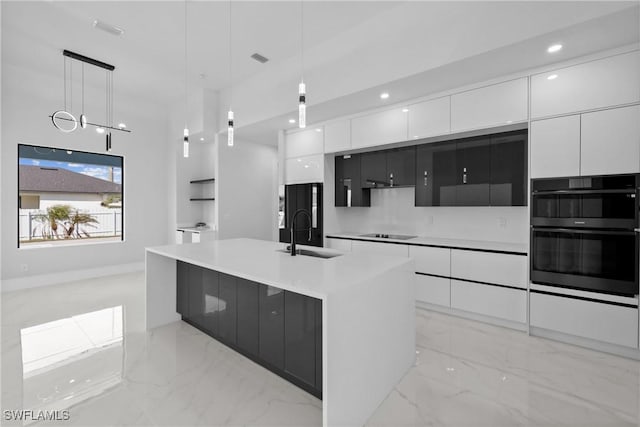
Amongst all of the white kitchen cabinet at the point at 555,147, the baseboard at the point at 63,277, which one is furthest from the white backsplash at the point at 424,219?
the baseboard at the point at 63,277

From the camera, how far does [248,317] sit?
2344 millimetres

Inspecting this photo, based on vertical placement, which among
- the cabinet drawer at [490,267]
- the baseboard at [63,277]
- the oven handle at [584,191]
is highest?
the oven handle at [584,191]

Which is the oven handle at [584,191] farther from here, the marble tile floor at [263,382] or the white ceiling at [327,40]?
the marble tile floor at [263,382]

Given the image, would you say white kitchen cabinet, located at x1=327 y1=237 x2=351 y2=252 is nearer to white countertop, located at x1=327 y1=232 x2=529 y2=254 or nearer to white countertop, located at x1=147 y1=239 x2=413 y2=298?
white countertop, located at x1=327 y1=232 x2=529 y2=254

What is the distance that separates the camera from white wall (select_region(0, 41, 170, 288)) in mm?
4328

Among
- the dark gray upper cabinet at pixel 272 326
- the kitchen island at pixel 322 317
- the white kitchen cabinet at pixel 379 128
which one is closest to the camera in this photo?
the kitchen island at pixel 322 317

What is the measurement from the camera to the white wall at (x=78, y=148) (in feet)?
14.2

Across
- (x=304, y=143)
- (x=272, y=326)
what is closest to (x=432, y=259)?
(x=272, y=326)

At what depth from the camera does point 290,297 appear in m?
2.00

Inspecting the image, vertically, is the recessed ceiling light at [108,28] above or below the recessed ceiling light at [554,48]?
above

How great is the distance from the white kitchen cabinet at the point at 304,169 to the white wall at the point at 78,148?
2.90m

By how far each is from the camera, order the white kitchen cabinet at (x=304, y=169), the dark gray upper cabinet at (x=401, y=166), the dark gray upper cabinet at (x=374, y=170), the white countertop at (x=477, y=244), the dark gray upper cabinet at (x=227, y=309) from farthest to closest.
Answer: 1. the white kitchen cabinet at (x=304, y=169)
2. the dark gray upper cabinet at (x=374, y=170)
3. the dark gray upper cabinet at (x=401, y=166)
4. the white countertop at (x=477, y=244)
5. the dark gray upper cabinet at (x=227, y=309)

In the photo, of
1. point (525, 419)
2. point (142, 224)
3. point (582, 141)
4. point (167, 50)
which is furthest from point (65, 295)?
point (582, 141)

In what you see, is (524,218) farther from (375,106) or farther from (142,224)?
(142,224)
